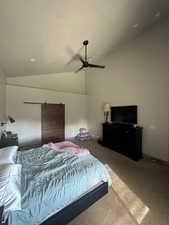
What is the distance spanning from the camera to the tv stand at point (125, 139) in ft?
10.4

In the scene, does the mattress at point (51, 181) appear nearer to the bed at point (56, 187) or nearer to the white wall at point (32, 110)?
the bed at point (56, 187)

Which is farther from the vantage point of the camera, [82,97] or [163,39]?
[82,97]

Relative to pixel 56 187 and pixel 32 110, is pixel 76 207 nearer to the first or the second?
pixel 56 187

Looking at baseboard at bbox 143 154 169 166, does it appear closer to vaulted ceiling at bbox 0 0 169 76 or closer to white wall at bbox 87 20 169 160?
white wall at bbox 87 20 169 160

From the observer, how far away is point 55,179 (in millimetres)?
1354

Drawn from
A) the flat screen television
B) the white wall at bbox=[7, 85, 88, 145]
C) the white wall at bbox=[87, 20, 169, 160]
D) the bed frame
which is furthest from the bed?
the white wall at bbox=[7, 85, 88, 145]

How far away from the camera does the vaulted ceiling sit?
157cm

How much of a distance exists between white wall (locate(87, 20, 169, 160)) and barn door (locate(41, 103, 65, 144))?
2.56 m

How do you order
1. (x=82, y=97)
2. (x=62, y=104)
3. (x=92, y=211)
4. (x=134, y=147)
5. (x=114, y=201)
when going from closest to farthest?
(x=92, y=211) → (x=114, y=201) → (x=134, y=147) → (x=62, y=104) → (x=82, y=97)

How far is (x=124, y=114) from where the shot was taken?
393cm

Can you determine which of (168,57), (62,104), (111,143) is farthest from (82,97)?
(168,57)

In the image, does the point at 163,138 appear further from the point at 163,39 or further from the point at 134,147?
the point at 163,39

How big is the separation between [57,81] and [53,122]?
6.64ft

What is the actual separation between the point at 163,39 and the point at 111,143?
3.49 metres
